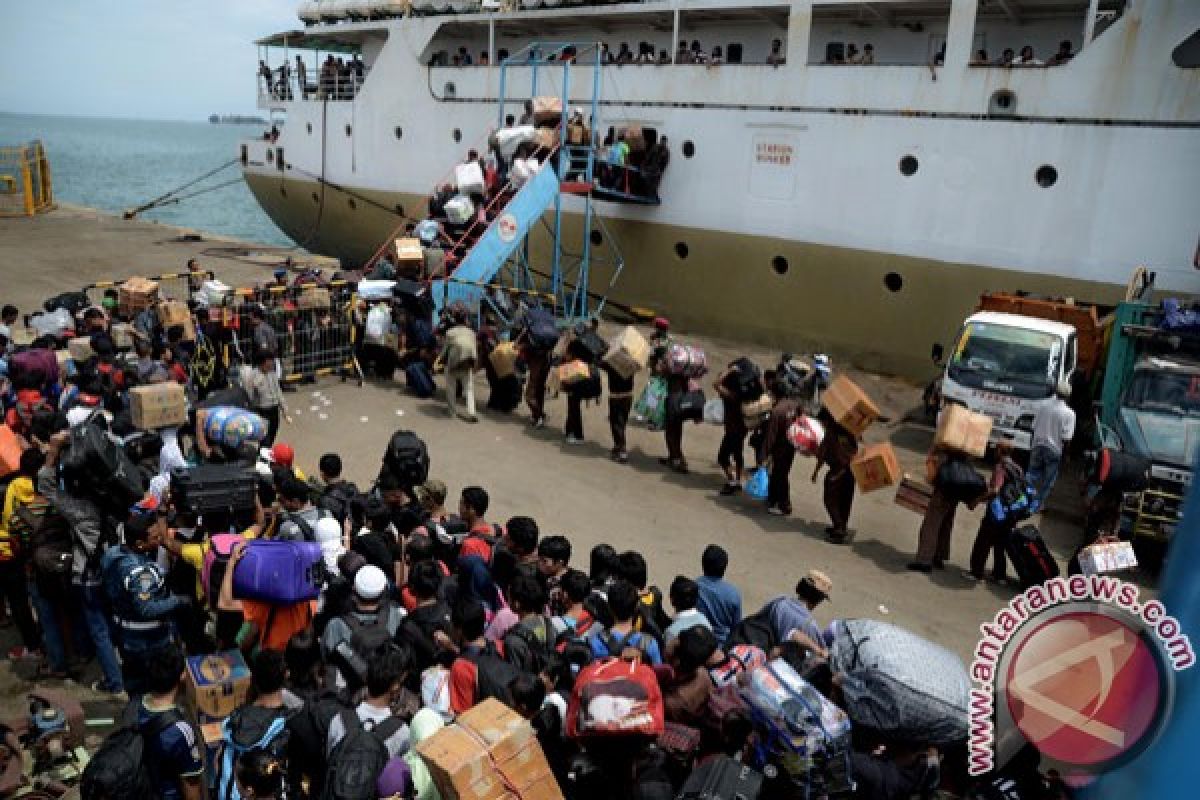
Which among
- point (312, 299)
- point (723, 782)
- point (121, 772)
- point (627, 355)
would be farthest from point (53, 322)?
point (723, 782)

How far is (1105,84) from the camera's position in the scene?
1310 centimetres

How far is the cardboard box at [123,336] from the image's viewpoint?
10.8m

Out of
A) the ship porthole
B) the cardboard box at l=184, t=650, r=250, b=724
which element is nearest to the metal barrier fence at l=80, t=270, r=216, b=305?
the cardboard box at l=184, t=650, r=250, b=724

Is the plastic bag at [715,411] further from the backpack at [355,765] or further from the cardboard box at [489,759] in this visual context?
the backpack at [355,765]

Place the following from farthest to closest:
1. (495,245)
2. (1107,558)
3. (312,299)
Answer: (495,245)
(312,299)
(1107,558)

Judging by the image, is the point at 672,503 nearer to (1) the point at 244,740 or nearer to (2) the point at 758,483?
(2) the point at 758,483

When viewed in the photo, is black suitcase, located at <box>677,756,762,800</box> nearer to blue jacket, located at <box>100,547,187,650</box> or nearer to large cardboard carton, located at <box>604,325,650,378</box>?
blue jacket, located at <box>100,547,187,650</box>

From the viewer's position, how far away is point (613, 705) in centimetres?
370

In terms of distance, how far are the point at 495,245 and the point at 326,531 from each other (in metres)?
9.77

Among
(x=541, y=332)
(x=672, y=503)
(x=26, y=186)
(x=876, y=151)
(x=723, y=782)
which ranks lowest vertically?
(x=672, y=503)

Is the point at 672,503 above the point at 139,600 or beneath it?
beneath

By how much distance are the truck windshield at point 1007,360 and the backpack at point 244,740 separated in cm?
983

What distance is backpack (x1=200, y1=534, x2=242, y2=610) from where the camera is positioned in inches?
204

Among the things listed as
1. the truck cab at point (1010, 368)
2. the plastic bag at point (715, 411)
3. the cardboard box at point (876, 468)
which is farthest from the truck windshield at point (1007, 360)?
the plastic bag at point (715, 411)
